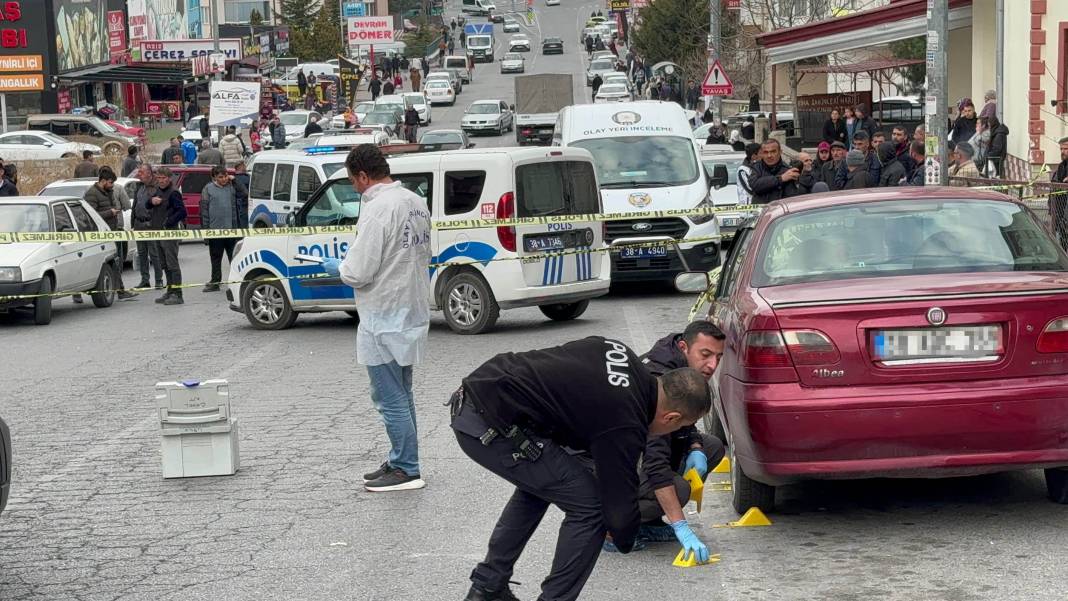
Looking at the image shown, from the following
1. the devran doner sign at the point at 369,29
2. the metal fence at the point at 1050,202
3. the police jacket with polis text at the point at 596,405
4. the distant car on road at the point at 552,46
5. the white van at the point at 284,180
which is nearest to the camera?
the police jacket with polis text at the point at 596,405

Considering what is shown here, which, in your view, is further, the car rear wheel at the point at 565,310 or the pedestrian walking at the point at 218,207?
the pedestrian walking at the point at 218,207

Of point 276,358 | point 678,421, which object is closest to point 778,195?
point 276,358

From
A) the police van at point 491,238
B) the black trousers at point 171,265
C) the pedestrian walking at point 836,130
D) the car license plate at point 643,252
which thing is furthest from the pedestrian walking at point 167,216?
the pedestrian walking at point 836,130

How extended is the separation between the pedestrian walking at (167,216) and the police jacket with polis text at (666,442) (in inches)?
549

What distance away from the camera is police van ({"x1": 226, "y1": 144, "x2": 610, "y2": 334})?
14.9 meters

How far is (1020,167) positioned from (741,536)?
22118mm

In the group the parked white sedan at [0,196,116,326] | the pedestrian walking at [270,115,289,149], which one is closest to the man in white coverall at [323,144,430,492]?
the parked white sedan at [0,196,116,326]

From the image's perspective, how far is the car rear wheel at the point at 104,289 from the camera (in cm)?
1972

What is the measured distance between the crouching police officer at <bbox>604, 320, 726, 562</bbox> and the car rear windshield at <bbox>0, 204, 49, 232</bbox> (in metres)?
13.6

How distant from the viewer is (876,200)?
769 centimetres

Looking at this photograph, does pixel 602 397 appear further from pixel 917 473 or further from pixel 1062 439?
pixel 1062 439

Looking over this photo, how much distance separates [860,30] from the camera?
35469mm

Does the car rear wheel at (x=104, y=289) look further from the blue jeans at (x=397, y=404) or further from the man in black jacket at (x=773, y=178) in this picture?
the blue jeans at (x=397, y=404)

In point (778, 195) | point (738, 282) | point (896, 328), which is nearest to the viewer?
point (896, 328)
